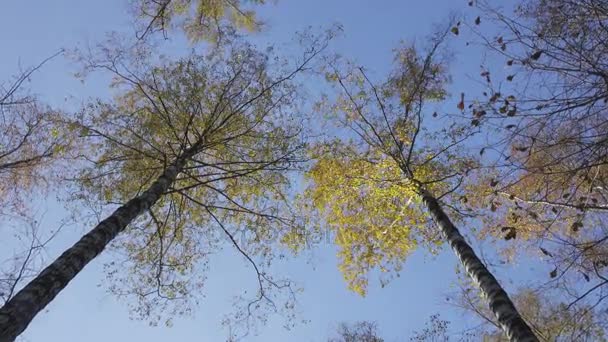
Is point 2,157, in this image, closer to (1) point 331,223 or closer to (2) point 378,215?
(1) point 331,223

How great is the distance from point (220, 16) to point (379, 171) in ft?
16.8

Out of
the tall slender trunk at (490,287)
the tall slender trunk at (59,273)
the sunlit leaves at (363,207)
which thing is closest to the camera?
the tall slender trunk at (59,273)

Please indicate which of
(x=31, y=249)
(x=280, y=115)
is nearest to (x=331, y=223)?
(x=280, y=115)

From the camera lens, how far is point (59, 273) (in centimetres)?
512

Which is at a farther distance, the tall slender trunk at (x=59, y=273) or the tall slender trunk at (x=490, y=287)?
the tall slender trunk at (x=490, y=287)

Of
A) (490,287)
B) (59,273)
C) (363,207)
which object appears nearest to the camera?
(59,273)

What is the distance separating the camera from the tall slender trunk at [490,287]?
500 centimetres

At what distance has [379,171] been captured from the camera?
1056 cm

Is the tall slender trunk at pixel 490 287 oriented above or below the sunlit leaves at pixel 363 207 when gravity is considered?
below

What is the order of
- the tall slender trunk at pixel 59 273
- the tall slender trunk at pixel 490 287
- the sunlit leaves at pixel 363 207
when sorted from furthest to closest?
the sunlit leaves at pixel 363 207 < the tall slender trunk at pixel 490 287 < the tall slender trunk at pixel 59 273

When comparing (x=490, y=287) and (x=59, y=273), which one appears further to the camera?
(x=490, y=287)

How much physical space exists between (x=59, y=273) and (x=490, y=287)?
4756 mm

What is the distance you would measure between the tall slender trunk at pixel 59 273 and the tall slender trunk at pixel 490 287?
14.3 ft

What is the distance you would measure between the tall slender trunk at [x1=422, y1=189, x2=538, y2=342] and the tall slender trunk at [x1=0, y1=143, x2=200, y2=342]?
4.35m
